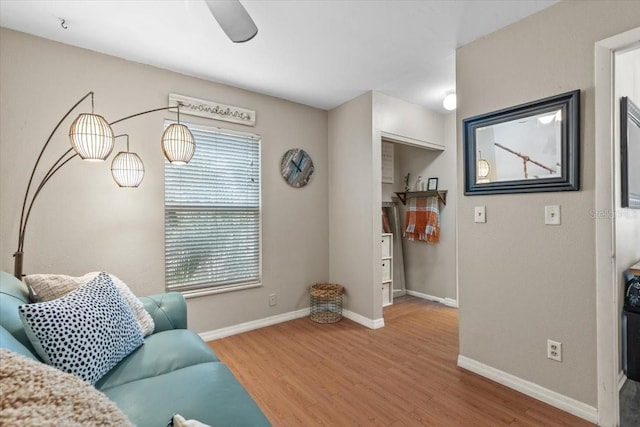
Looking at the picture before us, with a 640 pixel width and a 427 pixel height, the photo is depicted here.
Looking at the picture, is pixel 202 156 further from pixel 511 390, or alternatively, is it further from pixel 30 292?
pixel 511 390

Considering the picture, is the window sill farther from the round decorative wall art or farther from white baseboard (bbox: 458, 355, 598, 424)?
white baseboard (bbox: 458, 355, 598, 424)

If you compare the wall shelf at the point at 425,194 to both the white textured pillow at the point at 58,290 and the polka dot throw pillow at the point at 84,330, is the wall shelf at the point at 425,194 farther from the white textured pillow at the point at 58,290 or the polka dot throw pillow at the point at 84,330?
the polka dot throw pillow at the point at 84,330

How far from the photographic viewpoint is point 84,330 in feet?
4.25

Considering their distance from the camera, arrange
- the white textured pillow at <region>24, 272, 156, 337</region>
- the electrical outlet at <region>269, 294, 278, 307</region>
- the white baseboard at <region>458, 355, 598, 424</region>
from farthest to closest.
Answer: the electrical outlet at <region>269, 294, 278, 307</region> < the white baseboard at <region>458, 355, 598, 424</region> < the white textured pillow at <region>24, 272, 156, 337</region>

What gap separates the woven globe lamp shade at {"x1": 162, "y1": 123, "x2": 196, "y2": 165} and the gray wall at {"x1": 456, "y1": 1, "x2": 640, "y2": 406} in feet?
7.08

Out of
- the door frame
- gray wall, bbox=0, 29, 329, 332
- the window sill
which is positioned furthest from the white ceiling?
the window sill

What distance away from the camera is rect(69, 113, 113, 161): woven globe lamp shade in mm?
1768

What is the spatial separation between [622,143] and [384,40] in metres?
1.70

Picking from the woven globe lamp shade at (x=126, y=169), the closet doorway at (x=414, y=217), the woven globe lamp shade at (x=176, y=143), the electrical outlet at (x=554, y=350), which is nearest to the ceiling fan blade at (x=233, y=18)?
the woven globe lamp shade at (x=176, y=143)

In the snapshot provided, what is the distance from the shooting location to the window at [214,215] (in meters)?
2.81

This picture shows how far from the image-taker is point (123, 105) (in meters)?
2.53

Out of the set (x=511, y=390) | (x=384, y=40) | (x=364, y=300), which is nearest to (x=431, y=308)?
(x=364, y=300)

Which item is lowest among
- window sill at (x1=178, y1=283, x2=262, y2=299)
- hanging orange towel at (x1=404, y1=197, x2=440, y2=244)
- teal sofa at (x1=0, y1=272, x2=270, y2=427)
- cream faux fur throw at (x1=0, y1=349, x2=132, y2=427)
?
window sill at (x1=178, y1=283, x2=262, y2=299)

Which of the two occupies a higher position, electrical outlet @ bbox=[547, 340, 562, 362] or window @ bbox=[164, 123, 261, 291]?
window @ bbox=[164, 123, 261, 291]
